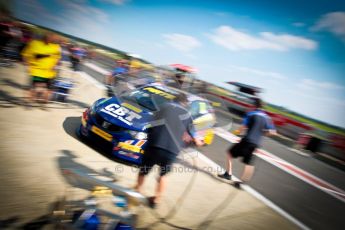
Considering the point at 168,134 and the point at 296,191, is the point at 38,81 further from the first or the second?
the point at 296,191

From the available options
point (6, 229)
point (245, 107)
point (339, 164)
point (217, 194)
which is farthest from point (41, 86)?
point (245, 107)

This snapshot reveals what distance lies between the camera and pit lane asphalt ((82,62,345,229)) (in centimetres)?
519

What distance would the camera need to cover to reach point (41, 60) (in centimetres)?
634

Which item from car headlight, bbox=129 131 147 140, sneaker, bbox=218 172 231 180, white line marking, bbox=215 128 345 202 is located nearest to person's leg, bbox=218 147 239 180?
sneaker, bbox=218 172 231 180

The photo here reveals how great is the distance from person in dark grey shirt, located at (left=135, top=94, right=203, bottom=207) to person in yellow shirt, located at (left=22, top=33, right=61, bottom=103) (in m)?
4.39

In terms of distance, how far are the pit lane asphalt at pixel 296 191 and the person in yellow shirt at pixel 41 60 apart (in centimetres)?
459

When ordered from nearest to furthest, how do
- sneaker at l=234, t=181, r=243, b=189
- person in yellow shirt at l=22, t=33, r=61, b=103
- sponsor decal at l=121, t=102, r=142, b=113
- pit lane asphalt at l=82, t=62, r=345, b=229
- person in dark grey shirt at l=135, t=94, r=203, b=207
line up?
person in dark grey shirt at l=135, t=94, r=203, b=207, pit lane asphalt at l=82, t=62, r=345, b=229, sponsor decal at l=121, t=102, r=142, b=113, sneaker at l=234, t=181, r=243, b=189, person in yellow shirt at l=22, t=33, r=61, b=103

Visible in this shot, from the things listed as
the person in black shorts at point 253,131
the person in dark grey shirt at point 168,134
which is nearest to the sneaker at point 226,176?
the person in black shorts at point 253,131

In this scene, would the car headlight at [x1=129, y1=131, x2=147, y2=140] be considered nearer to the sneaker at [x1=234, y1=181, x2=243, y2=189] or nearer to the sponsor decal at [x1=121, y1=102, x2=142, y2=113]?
the sponsor decal at [x1=121, y1=102, x2=142, y2=113]

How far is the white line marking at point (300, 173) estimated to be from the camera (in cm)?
723

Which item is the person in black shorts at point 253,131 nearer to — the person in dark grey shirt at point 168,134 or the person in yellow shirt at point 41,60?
the person in dark grey shirt at point 168,134

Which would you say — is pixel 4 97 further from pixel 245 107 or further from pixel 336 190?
pixel 245 107

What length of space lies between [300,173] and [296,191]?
2120 mm

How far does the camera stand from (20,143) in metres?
4.75
